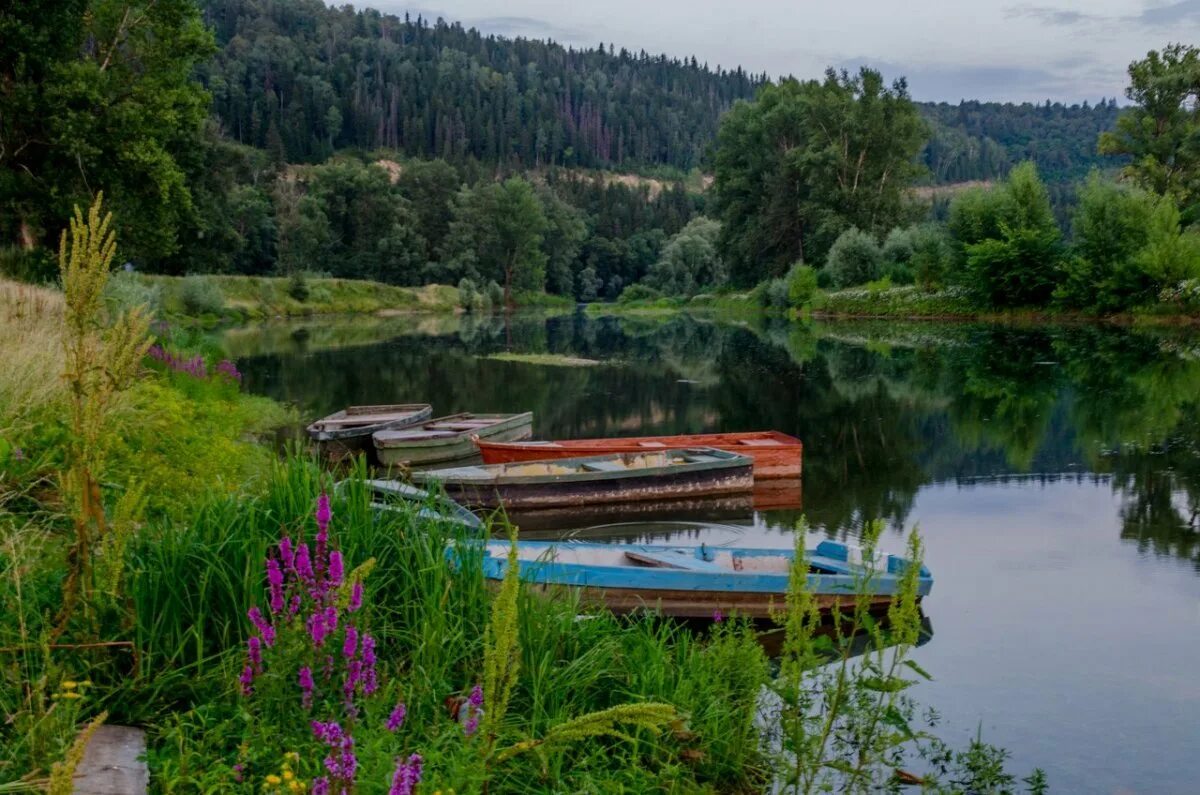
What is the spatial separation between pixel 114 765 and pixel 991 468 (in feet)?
51.3

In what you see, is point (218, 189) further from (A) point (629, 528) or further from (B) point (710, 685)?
(B) point (710, 685)

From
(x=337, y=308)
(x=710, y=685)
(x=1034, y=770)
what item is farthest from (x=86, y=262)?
(x=337, y=308)

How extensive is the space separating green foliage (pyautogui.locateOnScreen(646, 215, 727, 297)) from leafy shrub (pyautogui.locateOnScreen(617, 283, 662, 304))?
3.28ft

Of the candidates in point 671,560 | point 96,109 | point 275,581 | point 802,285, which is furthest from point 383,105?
point 275,581

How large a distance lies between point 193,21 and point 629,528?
64.0ft

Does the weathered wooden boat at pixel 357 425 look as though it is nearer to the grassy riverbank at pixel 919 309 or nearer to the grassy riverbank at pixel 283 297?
the grassy riverbank at pixel 283 297

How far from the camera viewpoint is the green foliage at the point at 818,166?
198 ft

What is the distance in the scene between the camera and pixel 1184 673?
26.4 feet

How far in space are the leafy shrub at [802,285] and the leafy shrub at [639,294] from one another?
3477 centimetres

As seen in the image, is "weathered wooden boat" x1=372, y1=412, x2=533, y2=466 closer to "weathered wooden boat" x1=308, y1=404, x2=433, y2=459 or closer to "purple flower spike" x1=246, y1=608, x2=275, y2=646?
"weathered wooden boat" x1=308, y1=404, x2=433, y2=459

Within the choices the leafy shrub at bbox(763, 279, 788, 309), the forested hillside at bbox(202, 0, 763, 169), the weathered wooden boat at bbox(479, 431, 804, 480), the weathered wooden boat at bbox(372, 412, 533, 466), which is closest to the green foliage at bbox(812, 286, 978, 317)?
the leafy shrub at bbox(763, 279, 788, 309)

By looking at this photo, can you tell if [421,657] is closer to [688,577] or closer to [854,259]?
[688,577]

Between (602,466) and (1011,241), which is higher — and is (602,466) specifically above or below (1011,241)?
below

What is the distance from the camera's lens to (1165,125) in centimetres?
A: 5497
